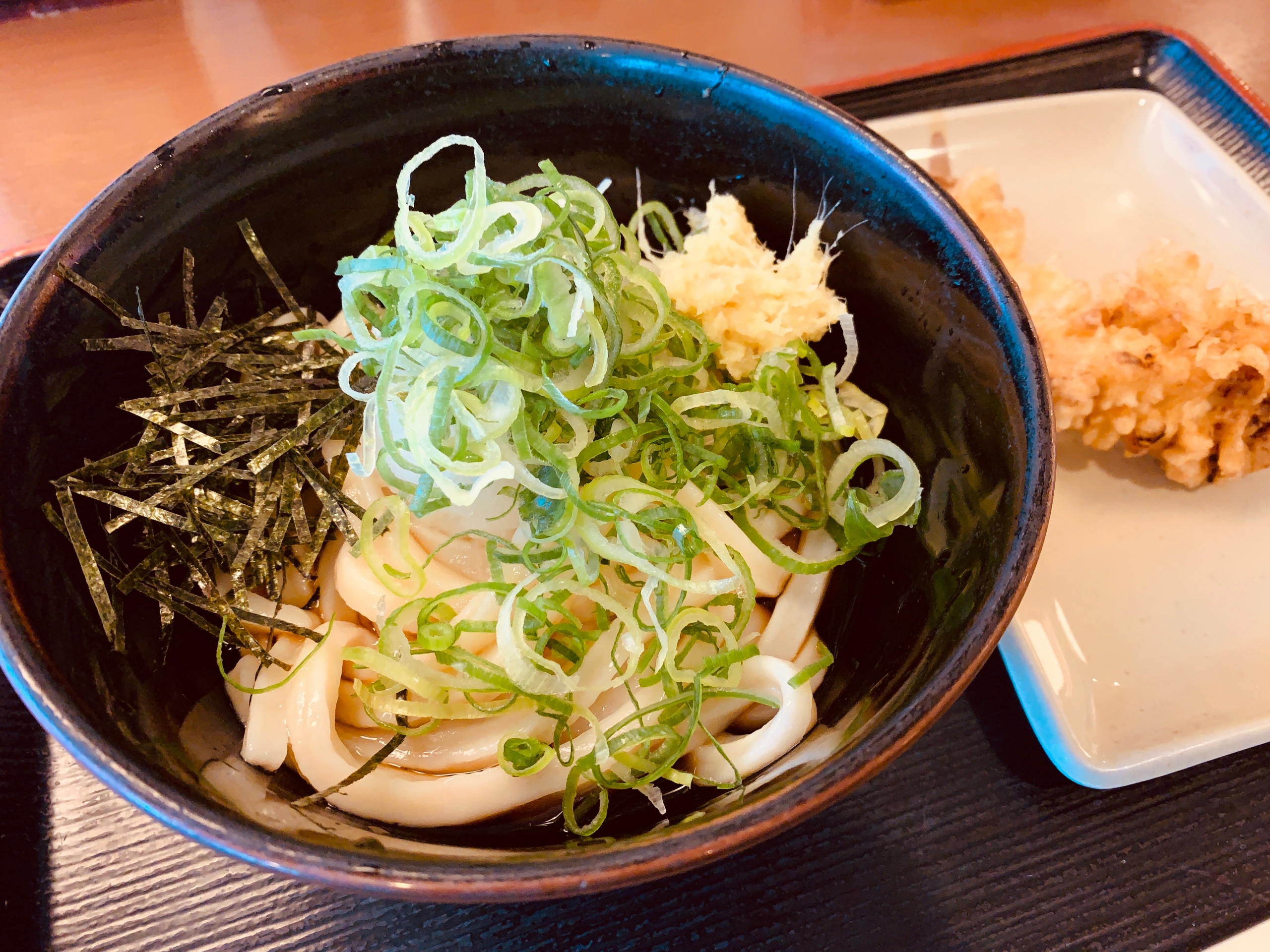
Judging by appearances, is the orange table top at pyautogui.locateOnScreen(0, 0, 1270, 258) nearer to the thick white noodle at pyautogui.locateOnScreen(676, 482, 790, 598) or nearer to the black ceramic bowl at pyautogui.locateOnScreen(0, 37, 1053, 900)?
the black ceramic bowl at pyautogui.locateOnScreen(0, 37, 1053, 900)

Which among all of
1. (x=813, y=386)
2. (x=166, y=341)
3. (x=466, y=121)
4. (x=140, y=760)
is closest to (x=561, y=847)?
(x=140, y=760)

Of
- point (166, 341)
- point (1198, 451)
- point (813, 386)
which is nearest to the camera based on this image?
point (166, 341)

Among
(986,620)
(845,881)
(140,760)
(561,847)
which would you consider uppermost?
(140,760)

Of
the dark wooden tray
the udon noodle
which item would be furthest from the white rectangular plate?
the udon noodle

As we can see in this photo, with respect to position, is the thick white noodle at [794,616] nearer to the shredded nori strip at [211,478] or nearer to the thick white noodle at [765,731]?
the thick white noodle at [765,731]

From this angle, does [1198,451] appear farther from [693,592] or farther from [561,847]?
[561,847]

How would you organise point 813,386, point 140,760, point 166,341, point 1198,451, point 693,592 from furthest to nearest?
1. point 1198,451
2. point 813,386
3. point 166,341
4. point 693,592
5. point 140,760
